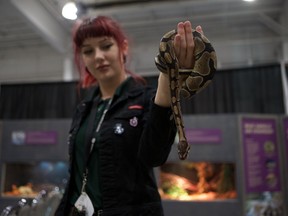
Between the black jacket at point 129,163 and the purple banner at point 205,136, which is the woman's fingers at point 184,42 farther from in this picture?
the purple banner at point 205,136

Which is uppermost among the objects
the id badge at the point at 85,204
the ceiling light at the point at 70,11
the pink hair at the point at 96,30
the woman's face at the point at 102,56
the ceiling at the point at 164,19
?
the ceiling at the point at 164,19

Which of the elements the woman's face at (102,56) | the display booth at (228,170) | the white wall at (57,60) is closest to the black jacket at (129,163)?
the woman's face at (102,56)

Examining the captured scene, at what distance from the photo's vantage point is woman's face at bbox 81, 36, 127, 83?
3.37 feet

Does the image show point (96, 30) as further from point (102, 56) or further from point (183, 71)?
point (183, 71)

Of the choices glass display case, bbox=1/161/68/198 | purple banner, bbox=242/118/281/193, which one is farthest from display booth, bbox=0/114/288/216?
glass display case, bbox=1/161/68/198

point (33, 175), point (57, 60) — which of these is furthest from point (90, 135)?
point (57, 60)

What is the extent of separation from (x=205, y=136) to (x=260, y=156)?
0.76 metres

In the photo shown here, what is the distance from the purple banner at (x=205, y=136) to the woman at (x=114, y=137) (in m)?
3.06

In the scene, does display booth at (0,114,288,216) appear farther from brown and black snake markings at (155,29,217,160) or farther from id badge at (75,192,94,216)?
brown and black snake markings at (155,29,217,160)

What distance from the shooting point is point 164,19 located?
5.95 m

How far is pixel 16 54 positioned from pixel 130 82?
7437mm

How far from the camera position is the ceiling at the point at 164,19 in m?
5.22

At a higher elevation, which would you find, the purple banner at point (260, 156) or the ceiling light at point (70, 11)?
the ceiling light at point (70, 11)

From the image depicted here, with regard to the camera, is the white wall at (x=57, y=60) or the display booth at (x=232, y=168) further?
the white wall at (x=57, y=60)
